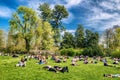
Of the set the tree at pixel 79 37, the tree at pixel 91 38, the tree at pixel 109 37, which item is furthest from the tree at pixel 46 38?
the tree at pixel 91 38

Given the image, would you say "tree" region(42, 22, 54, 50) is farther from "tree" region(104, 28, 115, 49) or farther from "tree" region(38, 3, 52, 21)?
"tree" region(104, 28, 115, 49)

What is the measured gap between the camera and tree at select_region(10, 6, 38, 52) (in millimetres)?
68125

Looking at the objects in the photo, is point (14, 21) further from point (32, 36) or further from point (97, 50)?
point (97, 50)

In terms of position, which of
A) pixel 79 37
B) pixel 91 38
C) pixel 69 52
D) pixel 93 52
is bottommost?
pixel 93 52

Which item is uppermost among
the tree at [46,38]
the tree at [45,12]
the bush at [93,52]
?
the tree at [45,12]

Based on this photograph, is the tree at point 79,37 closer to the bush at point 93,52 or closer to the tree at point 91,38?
the tree at point 91,38

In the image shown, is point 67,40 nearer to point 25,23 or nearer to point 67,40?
point 67,40

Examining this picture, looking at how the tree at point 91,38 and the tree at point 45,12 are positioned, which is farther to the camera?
the tree at point 91,38

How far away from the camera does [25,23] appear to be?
69.1m

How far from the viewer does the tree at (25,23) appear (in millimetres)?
68125

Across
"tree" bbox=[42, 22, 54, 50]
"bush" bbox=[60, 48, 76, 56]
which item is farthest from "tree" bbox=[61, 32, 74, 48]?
"bush" bbox=[60, 48, 76, 56]

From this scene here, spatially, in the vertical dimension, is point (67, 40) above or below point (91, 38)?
below

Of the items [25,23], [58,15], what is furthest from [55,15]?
[25,23]

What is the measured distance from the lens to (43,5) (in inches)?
3462
